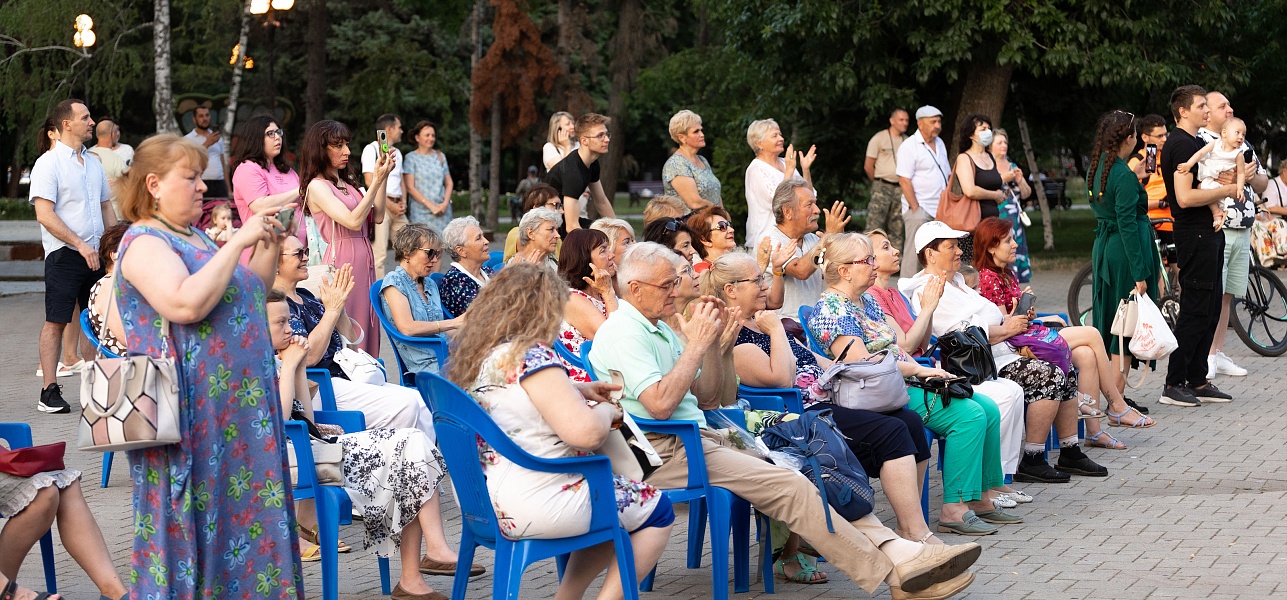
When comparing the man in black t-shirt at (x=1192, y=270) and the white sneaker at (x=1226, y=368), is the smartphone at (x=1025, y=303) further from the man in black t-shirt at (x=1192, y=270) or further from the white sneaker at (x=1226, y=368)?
the white sneaker at (x=1226, y=368)

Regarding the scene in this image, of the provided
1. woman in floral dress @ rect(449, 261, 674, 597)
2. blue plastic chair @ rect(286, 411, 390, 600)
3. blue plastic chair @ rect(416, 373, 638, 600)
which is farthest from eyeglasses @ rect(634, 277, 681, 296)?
blue plastic chair @ rect(286, 411, 390, 600)

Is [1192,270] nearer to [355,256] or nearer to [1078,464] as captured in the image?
[1078,464]

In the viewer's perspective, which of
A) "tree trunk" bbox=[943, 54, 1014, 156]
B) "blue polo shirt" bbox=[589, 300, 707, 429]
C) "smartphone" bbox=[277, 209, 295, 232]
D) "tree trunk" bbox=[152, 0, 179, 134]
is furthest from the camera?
"tree trunk" bbox=[152, 0, 179, 134]

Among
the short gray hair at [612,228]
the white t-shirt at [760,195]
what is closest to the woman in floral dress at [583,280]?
the short gray hair at [612,228]

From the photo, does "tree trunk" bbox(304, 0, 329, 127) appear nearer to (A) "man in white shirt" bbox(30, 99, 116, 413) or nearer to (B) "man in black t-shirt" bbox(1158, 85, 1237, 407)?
(A) "man in white shirt" bbox(30, 99, 116, 413)

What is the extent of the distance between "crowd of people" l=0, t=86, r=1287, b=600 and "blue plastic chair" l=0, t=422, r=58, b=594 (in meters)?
0.26

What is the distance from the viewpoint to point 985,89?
58.7 ft

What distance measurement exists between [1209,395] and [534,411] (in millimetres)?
6344

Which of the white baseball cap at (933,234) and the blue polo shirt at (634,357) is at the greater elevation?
the white baseball cap at (933,234)

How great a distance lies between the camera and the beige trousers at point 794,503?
4.79 meters

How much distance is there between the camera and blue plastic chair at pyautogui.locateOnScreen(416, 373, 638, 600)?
4203 mm

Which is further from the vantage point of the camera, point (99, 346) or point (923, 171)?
point (923, 171)

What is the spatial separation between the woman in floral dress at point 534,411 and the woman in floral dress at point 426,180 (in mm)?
8915

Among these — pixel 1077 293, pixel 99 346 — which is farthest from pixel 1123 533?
pixel 1077 293
